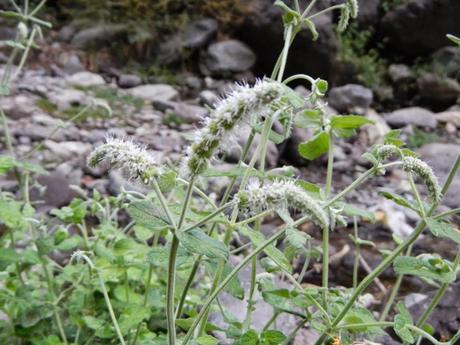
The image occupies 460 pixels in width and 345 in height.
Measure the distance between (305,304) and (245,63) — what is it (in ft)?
17.0

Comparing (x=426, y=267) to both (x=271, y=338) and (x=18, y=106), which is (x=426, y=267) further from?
(x=18, y=106)

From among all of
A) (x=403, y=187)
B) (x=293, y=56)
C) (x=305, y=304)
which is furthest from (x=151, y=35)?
(x=305, y=304)

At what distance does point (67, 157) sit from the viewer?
132 inches

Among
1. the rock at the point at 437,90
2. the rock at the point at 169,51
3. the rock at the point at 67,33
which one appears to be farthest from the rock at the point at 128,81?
the rock at the point at 437,90

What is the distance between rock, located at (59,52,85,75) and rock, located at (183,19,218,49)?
3.46ft

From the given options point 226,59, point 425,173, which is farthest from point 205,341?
point 226,59

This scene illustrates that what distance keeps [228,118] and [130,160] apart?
0.43 ft

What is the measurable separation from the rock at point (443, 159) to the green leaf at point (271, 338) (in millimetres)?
2584

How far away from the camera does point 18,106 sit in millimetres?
4031

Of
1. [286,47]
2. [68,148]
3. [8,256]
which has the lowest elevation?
[68,148]

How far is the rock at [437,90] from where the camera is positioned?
5.92 meters

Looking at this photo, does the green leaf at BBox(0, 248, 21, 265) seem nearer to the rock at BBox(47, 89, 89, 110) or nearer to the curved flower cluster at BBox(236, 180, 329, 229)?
the curved flower cluster at BBox(236, 180, 329, 229)

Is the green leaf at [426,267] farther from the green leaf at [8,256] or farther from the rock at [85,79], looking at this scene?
the rock at [85,79]

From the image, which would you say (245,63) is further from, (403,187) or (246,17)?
(403,187)
